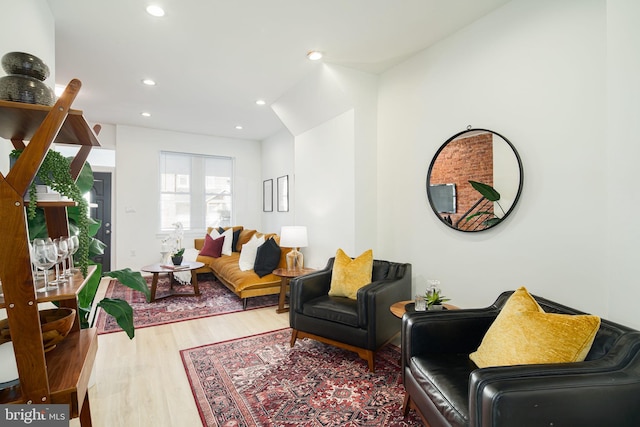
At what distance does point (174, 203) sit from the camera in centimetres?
626

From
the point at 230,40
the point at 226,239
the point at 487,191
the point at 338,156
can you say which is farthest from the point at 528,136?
the point at 226,239

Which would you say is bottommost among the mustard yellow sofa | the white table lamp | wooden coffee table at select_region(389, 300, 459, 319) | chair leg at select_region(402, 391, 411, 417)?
chair leg at select_region(402, 391, 411, 417)

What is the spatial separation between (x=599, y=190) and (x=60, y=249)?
9.50ft

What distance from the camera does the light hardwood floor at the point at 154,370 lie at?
6.39 feet

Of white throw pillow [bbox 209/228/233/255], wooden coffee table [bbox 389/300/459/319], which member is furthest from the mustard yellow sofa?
wooden coffee table [bbox 389/300/459/319]

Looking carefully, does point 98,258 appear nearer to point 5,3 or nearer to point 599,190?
point 5,3

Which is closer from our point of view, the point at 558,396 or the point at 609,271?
the point at 558,396

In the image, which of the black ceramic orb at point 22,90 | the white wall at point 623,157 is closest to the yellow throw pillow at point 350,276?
the white wall at point 623,157

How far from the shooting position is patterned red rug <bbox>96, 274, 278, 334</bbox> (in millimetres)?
3605

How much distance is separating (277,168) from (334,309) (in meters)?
4.14

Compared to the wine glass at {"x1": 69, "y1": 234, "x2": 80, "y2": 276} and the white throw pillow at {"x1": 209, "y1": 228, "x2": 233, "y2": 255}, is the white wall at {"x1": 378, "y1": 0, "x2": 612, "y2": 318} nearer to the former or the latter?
the wine glass at {"x1": 69, "y1": 234, "x2": 80, "y2": 276}

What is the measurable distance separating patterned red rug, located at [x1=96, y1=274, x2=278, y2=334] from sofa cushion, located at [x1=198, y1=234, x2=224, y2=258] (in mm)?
604

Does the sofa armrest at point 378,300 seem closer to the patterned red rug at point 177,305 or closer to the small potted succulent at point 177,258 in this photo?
the patterned red rug at point 177,305

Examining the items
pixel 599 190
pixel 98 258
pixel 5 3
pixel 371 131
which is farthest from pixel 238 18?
pixel 98 258
